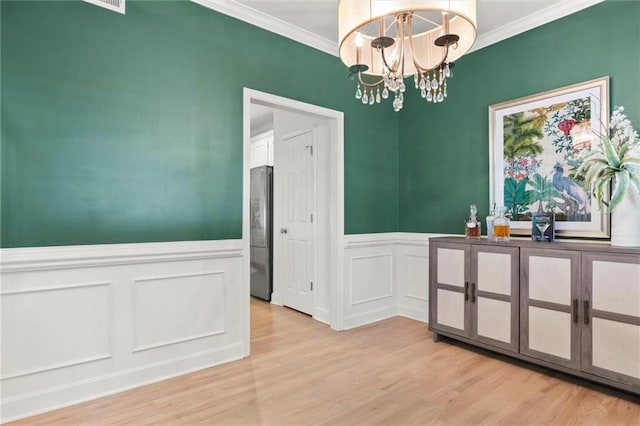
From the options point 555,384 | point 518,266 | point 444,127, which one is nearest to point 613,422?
point 555,384

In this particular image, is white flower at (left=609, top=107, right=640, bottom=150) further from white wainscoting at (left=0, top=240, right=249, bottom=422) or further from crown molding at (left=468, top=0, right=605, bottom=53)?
white wainscoting at (left=0, top=240, right=249, bottom=422)

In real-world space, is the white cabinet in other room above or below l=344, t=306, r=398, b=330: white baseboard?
above

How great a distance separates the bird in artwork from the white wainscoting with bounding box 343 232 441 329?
3.96ft

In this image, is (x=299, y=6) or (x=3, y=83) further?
(x=299, y=6)

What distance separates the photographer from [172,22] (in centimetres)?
254

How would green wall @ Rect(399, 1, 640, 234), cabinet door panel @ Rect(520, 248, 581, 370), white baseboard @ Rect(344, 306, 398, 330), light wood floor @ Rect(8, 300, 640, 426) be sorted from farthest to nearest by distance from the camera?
white baseboard @ Rect(344, 306, 398, 330) < green wall @ Rect(399, 1, 640, 234) < cabinet door panel @ Rect(520, 248, 581, 370) < light wood floor @ Rect(8, 300, 640, 426)

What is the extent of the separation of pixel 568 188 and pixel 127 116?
3.29 meters

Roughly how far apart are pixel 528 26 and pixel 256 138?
400 centimetres

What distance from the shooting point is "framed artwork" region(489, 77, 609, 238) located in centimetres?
262

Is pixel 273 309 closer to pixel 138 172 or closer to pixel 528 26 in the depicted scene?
pixel 138 172

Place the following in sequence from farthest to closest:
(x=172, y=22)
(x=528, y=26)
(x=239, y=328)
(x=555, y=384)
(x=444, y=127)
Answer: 1. (x=444, y=127)
2. (x=528, y=26)
3. (x=239, y=328)
4. (x=172, y=22)
5. (x=555, y=384)

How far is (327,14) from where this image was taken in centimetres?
293

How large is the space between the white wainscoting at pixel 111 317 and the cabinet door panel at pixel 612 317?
2.39 m

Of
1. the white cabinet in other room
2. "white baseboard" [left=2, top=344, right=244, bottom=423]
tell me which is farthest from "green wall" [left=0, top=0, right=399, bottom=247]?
the white cabinet in other room
